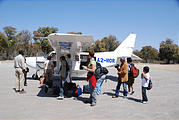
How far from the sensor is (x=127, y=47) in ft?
39.6

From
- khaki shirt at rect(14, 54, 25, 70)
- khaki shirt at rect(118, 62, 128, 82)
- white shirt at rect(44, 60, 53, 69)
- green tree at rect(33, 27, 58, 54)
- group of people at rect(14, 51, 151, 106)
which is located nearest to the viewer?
group of people at rect(14, 51, 151, 106)

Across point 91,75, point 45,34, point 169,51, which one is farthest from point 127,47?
point 169,51

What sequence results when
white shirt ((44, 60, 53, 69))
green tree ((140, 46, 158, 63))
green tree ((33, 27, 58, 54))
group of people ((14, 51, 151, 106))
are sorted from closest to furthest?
group of people ((14, 51, 151, 106)) → white shirt ((44, 60, 53, 69)) → green tree ((33, 27, 58, 54)) → green tree ((140, 46, 158, 63))

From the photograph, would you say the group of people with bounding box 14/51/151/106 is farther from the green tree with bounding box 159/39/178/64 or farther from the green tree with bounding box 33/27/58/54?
the green tree with bounding box 159/39/178/64

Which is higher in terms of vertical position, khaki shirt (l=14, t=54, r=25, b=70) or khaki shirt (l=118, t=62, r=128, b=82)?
khaki shirt (l=14, t=54, r=25, b=70)

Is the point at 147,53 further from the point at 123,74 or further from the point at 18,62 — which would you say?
the point at 18,62

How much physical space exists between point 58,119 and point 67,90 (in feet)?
7.78

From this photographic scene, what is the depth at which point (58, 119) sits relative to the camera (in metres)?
3.73

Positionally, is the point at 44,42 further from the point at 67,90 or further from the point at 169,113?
the point at 169,113

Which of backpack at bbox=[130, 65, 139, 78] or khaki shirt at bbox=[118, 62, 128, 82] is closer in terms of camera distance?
khaki shirt at bbox=[118, 62, 128, 82]

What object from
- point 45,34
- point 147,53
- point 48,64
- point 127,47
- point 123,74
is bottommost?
point 123,74

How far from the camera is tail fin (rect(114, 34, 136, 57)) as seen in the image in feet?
39.3

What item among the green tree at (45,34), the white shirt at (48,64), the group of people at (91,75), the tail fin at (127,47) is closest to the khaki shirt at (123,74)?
the group of people at (91,75)

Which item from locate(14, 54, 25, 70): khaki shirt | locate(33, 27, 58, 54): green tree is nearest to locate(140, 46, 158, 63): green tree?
locate(33, 27, 58, 54): green tree
